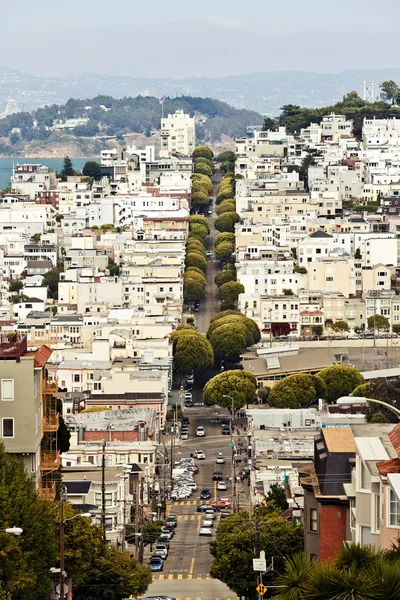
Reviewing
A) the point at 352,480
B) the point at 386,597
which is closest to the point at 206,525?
the point at 352,480

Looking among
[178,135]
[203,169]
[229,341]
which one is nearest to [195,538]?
[229,341]

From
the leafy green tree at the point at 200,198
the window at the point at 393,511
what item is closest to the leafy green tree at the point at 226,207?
the leafy green tree at the point at 200,198

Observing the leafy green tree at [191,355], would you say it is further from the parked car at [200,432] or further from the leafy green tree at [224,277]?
Answer: the leafy green tree at [224,277]

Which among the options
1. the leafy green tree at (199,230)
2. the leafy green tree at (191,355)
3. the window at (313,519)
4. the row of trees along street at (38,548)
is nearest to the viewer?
the row of trees along street at (38,548)

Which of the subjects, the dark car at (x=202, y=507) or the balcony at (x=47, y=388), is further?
the dark car at (x=202, y=507)

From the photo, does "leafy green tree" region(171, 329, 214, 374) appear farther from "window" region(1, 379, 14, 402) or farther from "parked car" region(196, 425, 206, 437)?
"window" region(1, 379, 14, 402)

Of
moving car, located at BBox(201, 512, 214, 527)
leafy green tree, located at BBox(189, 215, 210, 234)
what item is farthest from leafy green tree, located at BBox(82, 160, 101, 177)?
moving car, located at BBox(201, 512, 214, 527)

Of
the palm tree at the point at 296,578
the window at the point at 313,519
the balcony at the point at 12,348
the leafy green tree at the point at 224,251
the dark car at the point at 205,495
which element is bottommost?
the dark car at the point at 205,495

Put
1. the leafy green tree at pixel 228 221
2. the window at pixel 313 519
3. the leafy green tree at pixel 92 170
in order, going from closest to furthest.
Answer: the window at pixel 313 519 < the leafy green tree at pixel 228 221 < the leafy green tree at pixel 92 170

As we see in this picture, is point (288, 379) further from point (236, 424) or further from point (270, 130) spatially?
point (270, 130)
